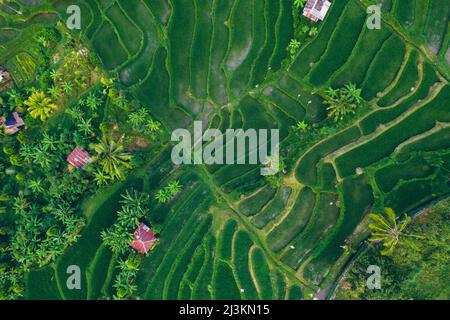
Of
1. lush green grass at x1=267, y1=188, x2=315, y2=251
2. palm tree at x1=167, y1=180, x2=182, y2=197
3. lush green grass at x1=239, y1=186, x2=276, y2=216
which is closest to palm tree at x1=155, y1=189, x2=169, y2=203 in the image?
palm tree at x1=167, y1=180, x2=182, y2=197

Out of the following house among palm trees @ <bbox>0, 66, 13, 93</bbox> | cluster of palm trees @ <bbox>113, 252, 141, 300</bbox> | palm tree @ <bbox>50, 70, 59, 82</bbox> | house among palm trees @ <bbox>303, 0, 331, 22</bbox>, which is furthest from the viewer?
house among palm trees @ <bbox>0, 66, 13, 93</bbox>

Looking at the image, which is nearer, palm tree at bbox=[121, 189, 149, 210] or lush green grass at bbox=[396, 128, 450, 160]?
lush green grass at bbox=[396, 128, 450, 160]

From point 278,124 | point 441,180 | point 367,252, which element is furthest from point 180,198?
point 441,180

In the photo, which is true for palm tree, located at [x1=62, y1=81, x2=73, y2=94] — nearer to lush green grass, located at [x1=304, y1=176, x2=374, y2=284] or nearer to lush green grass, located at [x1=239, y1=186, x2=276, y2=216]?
lush green grass, located at [x1=239, y1=186, x2=276, y2=216]

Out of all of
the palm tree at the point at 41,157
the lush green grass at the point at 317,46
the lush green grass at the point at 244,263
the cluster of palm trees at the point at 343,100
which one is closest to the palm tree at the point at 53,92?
the palm tree at the point at 41,157

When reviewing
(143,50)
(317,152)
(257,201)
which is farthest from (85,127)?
(317,152)
